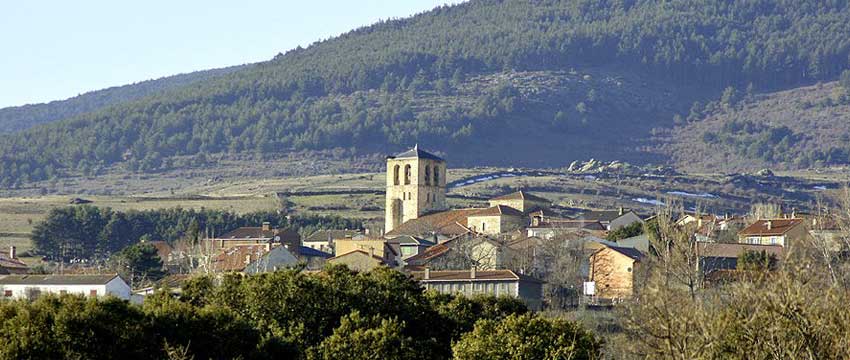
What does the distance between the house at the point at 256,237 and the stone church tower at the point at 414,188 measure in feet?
36.8

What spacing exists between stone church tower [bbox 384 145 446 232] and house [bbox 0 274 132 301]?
147 ft

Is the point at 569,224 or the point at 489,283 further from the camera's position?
the point at 569,224

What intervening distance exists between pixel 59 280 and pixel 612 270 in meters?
24.2

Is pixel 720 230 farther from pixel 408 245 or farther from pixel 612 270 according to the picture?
pixel 612 270

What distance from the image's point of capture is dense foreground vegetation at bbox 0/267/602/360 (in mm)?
34906

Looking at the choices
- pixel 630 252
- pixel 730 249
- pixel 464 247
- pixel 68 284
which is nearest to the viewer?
pixel 68 284

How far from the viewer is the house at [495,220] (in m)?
108

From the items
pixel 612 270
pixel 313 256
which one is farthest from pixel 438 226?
pixel 612 270

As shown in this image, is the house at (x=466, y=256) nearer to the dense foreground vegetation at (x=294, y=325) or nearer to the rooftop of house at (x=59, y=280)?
the rooftop of house at (x=59, y=280)

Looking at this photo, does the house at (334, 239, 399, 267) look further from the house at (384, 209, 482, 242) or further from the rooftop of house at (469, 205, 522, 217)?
the rooftop of house at (469, 205, 522, 217)

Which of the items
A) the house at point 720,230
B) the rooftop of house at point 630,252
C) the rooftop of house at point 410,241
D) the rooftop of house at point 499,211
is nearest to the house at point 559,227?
the rooftop of house at point 499,211

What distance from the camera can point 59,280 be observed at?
76812 mm

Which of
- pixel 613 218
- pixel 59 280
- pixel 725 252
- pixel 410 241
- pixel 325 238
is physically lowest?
pixel 325 238

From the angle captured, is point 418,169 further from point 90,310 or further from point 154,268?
point 90,310
